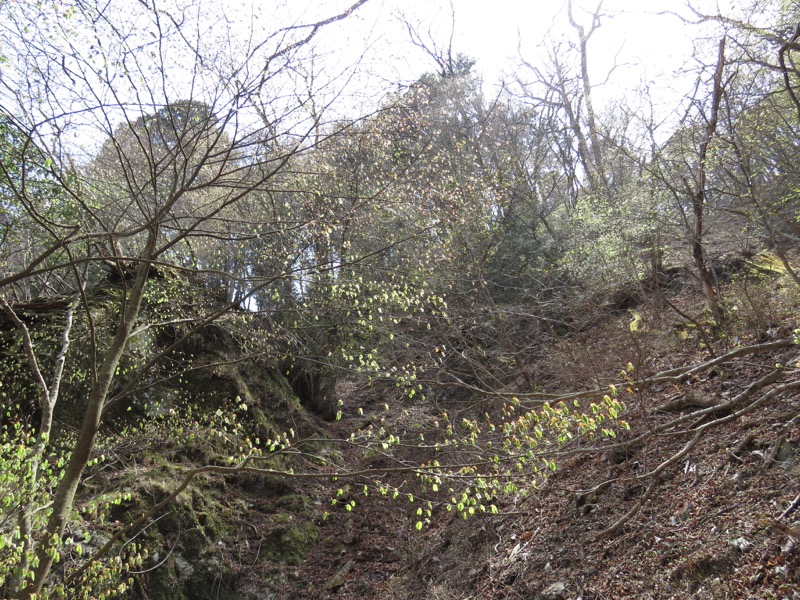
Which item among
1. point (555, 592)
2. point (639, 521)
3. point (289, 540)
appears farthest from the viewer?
point (289, 540)

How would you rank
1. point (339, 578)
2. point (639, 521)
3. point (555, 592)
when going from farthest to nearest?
point (339, 578) < point (639, 521) < point (555, 592)

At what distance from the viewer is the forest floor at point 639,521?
429 centimetres

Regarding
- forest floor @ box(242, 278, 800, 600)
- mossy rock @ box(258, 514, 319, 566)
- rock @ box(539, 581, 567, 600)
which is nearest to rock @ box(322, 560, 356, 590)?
forest floor @ box(242, 278, 800, 600)

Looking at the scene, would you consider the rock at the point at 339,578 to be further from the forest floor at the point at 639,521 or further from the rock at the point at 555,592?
the rock at the point at 555,592

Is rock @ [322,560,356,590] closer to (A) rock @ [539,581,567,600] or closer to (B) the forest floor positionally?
(B) the forest floor

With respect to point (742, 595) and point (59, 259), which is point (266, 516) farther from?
point (742, 595)

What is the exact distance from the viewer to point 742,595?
3787 mm

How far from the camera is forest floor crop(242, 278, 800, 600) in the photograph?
4.29 meters

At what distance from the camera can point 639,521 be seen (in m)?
5.30

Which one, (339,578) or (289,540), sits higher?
(289,540)

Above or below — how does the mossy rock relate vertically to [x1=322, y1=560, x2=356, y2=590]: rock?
above

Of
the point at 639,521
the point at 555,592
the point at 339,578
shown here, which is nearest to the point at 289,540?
the point at 339,578

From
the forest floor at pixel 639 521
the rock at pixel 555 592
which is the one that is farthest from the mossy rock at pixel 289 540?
the rock at pixel 555 592

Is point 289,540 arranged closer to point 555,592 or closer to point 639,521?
point 555,592
